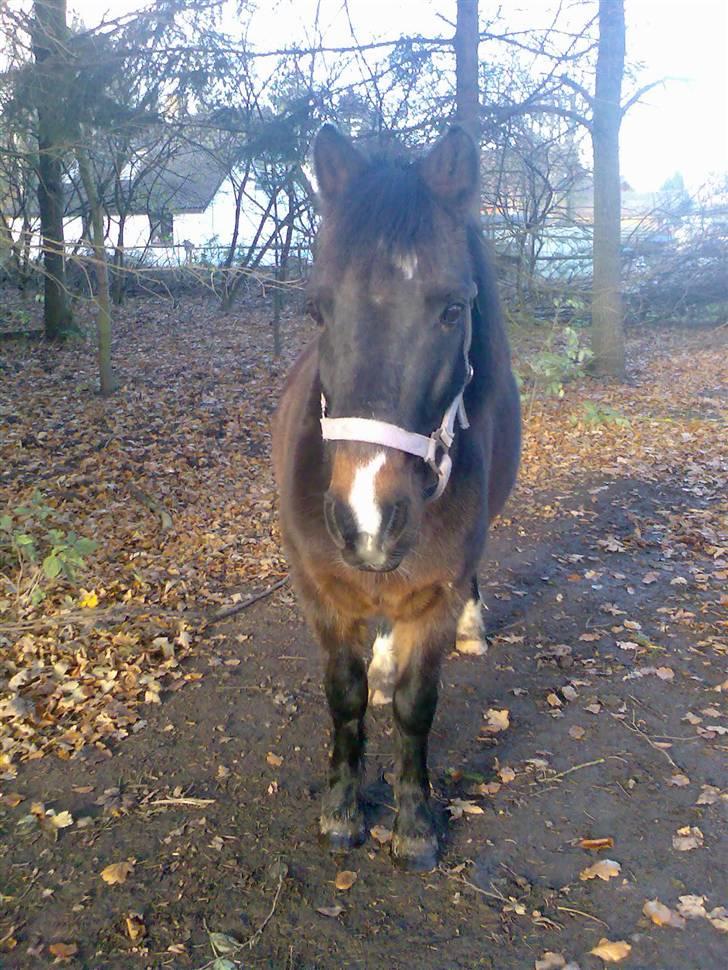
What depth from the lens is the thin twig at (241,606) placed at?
4.84 meters

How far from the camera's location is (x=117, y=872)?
2.75 meters

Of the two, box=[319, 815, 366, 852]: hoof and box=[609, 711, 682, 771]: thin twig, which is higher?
box=[609, 711, 682, 771]: thin twig

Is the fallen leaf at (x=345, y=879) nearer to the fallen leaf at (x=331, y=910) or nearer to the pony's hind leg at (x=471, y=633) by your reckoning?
the fallen leaf at (x=331, y=910)

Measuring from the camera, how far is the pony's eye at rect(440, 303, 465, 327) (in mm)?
2260

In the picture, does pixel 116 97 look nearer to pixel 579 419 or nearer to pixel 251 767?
pixel 579 419

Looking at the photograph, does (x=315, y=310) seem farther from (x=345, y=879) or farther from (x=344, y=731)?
(x=345, y=879)

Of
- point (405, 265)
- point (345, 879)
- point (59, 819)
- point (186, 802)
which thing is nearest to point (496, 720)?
point (345, 879)

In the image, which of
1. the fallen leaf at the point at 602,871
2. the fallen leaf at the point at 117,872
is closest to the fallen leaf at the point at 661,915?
the fallen leaf at the point at 602,871

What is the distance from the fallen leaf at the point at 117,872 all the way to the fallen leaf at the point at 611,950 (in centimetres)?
161

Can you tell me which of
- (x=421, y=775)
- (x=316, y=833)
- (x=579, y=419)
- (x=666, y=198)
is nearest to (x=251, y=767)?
(x=316, y=833)

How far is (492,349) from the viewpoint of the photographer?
9.58ft

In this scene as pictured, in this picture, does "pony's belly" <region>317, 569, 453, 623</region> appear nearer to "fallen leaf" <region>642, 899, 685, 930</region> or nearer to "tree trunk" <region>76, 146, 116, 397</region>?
"fallen leaf" <region>642, 899, 685, 930</region>

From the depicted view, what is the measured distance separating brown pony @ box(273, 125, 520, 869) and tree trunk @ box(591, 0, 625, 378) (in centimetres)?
931

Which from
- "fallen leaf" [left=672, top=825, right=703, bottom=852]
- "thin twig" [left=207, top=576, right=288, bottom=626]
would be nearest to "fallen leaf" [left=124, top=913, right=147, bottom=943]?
"fallen leaf" [left=672, top=825, right=703, bottom=852]
